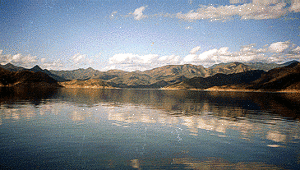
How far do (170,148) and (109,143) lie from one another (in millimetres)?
6849

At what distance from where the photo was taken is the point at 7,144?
21922 mm

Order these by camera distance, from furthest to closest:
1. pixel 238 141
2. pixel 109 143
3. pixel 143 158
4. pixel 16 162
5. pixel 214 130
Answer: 1. pixel 214 130
2. pixel 238 141
3. pixel 109 143
4. pixel 143 158
5. pixel 16 162

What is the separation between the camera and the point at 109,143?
922 inches

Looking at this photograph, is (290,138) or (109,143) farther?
(290,138)

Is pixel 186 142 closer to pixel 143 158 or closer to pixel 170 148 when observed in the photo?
pixel 170 148

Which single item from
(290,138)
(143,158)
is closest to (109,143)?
(143,158)

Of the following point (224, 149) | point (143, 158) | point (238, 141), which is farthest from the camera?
point (238, 141)

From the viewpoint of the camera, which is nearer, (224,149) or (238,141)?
(224,149)

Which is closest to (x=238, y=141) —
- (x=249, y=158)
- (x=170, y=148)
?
(x=249, y=158)

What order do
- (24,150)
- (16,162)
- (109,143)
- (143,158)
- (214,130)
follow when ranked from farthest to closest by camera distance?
(214,130) → (109,143) → (24,150) → (143,158) → (16,162)

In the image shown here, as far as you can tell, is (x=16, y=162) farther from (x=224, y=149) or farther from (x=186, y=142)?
(x=224, y=149)

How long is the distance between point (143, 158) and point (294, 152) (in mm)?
15283

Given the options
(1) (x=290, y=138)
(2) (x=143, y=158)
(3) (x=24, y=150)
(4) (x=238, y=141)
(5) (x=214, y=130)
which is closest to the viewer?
(2) (x=143, y=158)

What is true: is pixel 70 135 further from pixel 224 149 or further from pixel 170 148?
pixel 224 149
